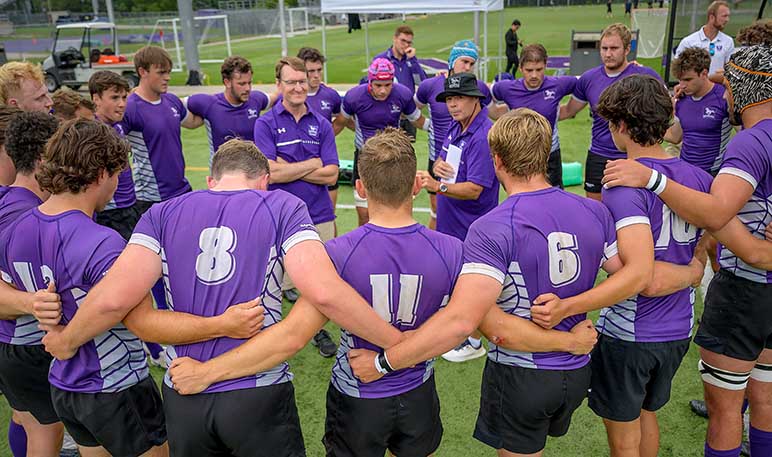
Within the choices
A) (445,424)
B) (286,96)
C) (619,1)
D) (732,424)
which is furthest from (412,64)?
(619,1)

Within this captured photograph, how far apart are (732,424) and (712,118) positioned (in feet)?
11.7

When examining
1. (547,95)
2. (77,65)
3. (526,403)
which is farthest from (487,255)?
(77,65)

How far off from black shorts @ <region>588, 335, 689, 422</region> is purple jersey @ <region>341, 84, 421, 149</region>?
410 cm

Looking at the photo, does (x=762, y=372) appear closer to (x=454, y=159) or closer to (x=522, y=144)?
(x=522, y=144)

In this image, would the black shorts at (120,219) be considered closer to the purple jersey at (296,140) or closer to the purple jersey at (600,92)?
the purple jersey at (296,140)

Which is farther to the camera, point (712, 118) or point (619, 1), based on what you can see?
point (619, 1)

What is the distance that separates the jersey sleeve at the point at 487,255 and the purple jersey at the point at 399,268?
67 millimetres

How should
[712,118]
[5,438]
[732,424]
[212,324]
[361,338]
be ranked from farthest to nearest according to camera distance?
1. [712,118]
2. [5,438]
3. [732,424]
4. [361,338]
5. [212,324]

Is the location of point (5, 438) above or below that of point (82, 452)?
below

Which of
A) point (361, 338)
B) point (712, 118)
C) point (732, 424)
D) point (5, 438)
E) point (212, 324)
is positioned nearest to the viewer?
point (212, 324)

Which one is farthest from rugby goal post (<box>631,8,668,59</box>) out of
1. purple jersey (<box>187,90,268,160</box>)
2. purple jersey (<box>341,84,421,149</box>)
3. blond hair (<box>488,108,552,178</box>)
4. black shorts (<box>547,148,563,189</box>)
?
blond hair (<box>488,108,552,178</box>)

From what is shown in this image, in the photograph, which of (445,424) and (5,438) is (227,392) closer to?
(445,424)

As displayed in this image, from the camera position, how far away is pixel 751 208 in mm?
2930

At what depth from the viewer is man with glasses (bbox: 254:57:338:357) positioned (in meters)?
4.75
